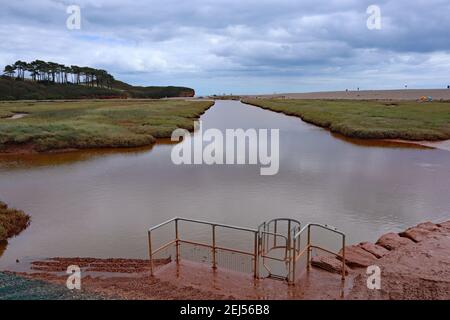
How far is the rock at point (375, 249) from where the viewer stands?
886 centimetres

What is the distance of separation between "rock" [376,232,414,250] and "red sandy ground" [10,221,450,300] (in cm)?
2

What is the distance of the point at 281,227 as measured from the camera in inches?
431

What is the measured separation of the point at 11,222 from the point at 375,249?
1004cm

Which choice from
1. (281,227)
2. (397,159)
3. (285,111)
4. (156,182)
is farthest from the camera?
(285,111)

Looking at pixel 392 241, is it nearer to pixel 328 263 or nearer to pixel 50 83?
pixel 328 263

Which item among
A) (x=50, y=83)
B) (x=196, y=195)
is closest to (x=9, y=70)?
(x=50, y=83)

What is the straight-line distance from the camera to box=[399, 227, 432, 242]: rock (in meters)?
9.75

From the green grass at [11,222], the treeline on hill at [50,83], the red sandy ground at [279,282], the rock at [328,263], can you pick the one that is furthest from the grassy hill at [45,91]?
the rock at [328,263]

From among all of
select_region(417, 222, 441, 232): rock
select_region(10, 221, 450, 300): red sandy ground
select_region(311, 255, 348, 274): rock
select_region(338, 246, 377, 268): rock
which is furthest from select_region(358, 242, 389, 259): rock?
select_region(417, 222, 441, 232): rock

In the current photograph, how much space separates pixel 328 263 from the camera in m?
8.29
